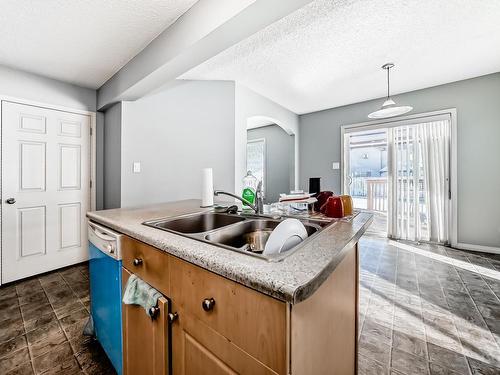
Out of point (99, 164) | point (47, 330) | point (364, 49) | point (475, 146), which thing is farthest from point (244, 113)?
point (475, 146)

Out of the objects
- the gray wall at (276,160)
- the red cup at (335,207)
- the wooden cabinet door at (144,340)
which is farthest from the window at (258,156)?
the wooden cabinet door at (144,340)

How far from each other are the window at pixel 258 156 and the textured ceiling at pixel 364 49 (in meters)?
2.28

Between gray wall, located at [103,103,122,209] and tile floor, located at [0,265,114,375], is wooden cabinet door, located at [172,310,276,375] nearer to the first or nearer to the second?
tile floor, located at [0,265,114,375]

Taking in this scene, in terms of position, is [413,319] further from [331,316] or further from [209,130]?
[209,130]

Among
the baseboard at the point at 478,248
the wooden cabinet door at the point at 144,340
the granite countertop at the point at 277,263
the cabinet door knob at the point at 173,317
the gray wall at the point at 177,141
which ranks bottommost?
the baseboard at the point at 478,248

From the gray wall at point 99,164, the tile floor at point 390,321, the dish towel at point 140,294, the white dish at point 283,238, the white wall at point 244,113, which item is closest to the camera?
the white dish at point 283,238

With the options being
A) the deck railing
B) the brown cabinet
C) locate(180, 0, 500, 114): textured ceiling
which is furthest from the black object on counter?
the deck railing

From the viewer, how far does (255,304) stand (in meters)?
0.54

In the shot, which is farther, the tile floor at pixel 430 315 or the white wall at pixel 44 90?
the white wall at pixel 44 90

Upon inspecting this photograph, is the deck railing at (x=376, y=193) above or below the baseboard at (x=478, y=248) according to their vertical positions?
above

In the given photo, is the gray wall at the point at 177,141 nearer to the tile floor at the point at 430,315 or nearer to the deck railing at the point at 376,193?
Result: the tile floor at the point at 430,315

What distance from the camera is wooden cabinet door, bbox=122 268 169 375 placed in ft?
2.68

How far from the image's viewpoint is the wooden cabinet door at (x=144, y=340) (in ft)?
2.68

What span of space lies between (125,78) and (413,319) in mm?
3468
